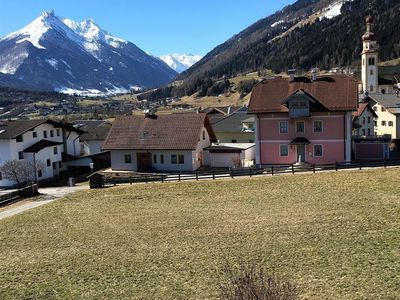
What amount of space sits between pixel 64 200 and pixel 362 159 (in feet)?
88.6

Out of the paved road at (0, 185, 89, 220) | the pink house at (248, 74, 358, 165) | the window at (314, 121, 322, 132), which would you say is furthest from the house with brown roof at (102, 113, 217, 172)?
the window at (314, 121, 322, 132)

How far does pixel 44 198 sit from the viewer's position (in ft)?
141

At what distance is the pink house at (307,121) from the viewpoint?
45.3m

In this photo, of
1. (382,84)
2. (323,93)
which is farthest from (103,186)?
(382,84)

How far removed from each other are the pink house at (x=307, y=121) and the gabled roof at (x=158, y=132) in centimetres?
700

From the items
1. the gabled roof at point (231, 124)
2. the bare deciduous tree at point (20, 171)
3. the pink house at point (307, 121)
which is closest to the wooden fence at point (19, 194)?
the bare deciduous tree at point (20, 171)

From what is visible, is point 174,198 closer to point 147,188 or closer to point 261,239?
point 147,188

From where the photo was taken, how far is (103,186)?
147 ft

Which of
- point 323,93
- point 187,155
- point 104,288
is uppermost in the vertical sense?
point 323,93

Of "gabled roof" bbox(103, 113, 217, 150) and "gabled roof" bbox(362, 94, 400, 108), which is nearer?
"gabled roof" bbox(103, 113, 217, 150)

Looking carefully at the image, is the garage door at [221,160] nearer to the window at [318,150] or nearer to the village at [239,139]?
the village at [239,139]

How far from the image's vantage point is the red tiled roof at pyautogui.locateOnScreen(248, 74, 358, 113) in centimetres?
4544

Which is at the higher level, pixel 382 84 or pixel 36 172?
pixel 382 84

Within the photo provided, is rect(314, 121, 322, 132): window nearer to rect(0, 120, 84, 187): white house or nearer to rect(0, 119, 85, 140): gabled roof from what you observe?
rect(0, 120, 84, 187): white house
